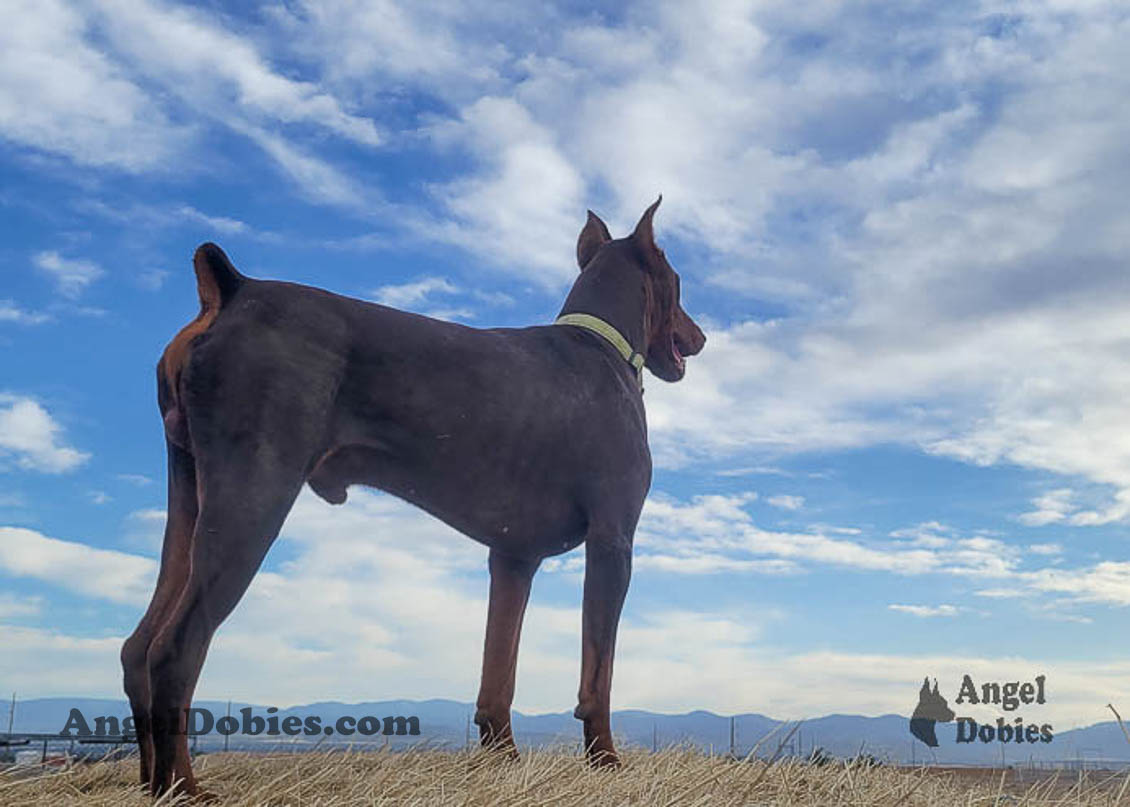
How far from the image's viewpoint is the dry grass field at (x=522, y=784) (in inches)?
183

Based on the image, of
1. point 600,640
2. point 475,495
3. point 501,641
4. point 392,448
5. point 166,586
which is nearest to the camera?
point 166,586

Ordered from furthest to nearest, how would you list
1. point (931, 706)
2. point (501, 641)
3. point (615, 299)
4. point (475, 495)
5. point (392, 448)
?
point (931, 706)
point (615, 299)
point (501, 641)
point (475, 495)
point (392, 448)

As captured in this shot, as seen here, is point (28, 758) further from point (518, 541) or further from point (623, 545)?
point (623, 545)

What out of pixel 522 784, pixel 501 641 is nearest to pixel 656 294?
pixel 501 641

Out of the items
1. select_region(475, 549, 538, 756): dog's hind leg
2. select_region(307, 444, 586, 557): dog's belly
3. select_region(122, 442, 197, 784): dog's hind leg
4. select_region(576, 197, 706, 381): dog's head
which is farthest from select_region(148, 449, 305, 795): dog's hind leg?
select_region(576, 197, 706, 381): dog's head

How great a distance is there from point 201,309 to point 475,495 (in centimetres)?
156

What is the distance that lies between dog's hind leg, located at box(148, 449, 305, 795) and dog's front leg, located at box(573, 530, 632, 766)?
5.67ft

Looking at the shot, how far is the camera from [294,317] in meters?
5.02

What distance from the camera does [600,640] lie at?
5.77 m

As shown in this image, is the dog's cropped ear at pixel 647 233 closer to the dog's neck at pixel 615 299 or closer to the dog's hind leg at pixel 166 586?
the dog's neck at pixel 615 299

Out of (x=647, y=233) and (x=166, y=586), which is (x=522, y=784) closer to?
(x=166, y=586)

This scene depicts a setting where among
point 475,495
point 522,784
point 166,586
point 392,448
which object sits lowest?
point 522,784

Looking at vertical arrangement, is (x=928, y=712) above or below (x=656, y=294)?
below

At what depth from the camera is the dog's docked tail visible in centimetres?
504
